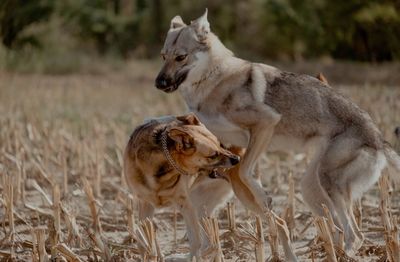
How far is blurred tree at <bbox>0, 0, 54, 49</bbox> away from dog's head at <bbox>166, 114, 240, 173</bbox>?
23.4 meters

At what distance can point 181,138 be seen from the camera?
650 centimetres

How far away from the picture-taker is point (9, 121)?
12961 mm

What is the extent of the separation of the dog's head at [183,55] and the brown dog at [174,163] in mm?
630

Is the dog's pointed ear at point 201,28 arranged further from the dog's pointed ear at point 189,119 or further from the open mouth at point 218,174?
the open mouth at point 218,174

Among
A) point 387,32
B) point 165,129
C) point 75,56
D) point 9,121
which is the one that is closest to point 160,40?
point 75,56

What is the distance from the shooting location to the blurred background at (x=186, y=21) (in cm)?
2873

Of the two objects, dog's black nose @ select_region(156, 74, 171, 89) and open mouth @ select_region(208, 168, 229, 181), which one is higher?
dog's black nose @ select_region(156, 74, 171, 89)

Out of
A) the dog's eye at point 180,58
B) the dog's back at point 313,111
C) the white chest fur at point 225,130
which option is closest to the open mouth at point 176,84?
the dog's eye at point 180,58

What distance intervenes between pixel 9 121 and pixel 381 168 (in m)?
7.50

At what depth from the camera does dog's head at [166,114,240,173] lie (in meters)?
6.50

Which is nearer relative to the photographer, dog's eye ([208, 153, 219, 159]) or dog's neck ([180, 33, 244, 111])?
dog's eye ([208, 153, 219, 159])

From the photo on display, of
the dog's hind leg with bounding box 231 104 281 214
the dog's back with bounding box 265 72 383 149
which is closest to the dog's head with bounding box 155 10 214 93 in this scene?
the dog's hind leg with bounding box 231 104 281 214

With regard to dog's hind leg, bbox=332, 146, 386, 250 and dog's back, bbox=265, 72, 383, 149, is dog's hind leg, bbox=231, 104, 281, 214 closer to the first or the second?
dog's back, bbox=265, 72, 383, 149

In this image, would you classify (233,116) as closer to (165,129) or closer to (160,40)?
(165,129)
